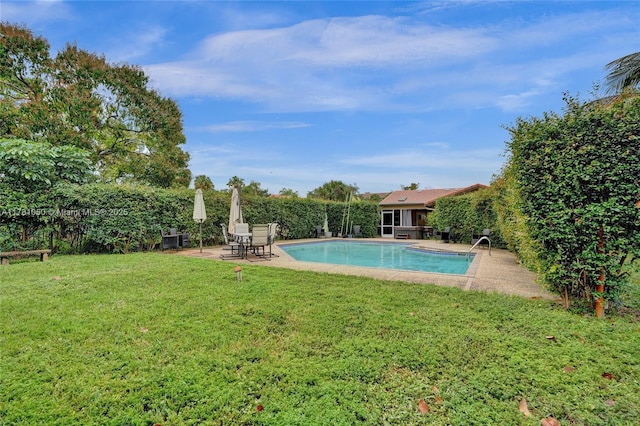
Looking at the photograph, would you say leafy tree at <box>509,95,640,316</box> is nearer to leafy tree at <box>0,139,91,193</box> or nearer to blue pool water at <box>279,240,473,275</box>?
blue pool water at <box>279,240,473,275</box>

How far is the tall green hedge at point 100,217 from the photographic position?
943 cm

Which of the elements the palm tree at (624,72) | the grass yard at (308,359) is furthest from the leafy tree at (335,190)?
the grass yard at (308,359)

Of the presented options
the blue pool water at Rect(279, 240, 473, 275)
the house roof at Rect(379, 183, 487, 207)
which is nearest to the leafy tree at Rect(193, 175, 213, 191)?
the house roof at Rect(379, 183, 487, 207)

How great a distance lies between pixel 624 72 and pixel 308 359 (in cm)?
1785

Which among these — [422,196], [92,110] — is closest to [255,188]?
[422,196]

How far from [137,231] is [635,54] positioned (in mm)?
21070

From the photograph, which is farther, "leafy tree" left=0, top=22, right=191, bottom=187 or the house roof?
the house roof

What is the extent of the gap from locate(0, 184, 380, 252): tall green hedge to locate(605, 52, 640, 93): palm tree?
61.9 feet

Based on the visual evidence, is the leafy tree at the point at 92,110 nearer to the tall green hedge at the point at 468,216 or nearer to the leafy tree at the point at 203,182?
the leafy tree at the point at 203,182

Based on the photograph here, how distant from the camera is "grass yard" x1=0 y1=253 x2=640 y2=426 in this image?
2.29 m

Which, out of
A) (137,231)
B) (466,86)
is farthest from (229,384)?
(466,86)

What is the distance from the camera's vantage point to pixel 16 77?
1564cm

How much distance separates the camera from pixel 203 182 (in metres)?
36.1

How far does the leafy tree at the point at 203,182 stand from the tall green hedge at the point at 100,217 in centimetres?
2197
